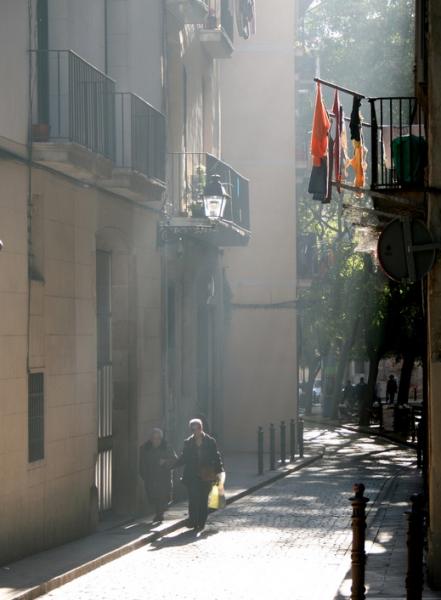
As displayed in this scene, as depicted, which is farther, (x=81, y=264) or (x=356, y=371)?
(x=356, y=371)

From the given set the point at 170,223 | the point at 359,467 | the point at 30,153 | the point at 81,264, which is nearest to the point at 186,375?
the point at 170,223

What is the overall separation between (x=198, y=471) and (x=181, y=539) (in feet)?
4.14

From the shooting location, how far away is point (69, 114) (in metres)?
16.9

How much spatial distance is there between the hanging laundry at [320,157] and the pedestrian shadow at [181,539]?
15.4 ft

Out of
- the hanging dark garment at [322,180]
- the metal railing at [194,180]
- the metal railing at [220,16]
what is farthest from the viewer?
the metal railing at [220,16]

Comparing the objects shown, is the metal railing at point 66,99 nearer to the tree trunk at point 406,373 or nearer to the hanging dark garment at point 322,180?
the hanging dark garment at point 322,180

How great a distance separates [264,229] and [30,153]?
2057 centimetres

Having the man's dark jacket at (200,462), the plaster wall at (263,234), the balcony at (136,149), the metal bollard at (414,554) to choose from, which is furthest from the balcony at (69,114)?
the plaster wall at (263,234)

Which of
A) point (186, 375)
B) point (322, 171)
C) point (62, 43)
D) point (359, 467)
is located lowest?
point (359, 467)

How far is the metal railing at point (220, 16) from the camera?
94.5ft

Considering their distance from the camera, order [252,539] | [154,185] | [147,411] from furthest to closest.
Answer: [147,411] → [154,185] → [252,539]

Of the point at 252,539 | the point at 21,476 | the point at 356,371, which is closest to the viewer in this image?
the point at 21,476

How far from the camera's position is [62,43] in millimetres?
18469

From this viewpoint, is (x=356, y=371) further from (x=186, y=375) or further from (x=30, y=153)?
(x=30, y=153)
